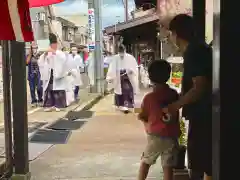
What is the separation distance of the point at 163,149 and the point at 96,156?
8.44ft

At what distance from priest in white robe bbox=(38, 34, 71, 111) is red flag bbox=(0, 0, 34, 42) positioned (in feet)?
25.6

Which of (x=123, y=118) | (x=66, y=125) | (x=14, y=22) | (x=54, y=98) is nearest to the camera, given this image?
(x=14, y=22)

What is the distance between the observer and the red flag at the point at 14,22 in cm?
405

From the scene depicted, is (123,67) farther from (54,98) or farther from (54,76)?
(54,98)

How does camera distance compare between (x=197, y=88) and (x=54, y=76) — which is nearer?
(x=197, y=88)

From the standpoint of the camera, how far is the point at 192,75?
11.6 feet

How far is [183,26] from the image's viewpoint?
376 centimetres

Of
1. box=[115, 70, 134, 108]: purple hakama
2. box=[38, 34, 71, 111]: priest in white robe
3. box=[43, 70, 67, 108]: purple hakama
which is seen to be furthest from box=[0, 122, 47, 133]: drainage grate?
box=[115, 70, 134, 108]: purple hakama

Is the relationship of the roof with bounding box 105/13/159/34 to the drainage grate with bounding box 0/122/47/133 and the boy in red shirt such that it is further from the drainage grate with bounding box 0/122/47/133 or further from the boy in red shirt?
the boy in red shirt

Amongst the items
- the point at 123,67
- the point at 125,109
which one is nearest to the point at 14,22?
the point at 123,67

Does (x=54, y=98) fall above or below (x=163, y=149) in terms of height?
below

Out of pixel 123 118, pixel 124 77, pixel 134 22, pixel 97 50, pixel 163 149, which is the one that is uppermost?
pixel 134 22

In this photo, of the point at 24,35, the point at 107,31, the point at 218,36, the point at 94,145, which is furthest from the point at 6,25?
the point at 107,31

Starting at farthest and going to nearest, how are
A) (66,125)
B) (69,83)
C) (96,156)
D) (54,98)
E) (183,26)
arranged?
(69,83) < (54,98) < (66,125) < (96,156) < (183,26)
